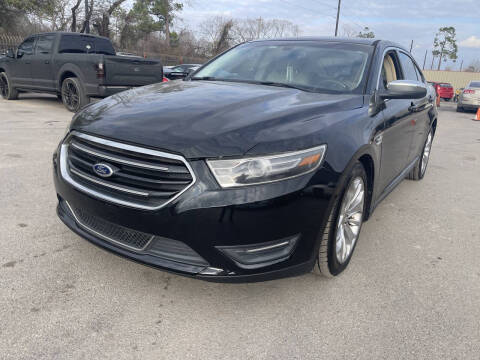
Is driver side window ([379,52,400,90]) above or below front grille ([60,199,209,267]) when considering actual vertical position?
above

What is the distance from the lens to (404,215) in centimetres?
405

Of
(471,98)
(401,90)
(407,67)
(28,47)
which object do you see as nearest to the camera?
(401,90)

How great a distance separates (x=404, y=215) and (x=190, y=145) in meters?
2.85

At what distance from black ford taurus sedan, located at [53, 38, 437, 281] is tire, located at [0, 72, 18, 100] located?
31.9 feet

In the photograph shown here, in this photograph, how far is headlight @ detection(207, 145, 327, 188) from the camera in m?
1.98

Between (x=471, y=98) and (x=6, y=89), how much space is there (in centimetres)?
1857

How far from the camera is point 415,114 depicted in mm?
4043

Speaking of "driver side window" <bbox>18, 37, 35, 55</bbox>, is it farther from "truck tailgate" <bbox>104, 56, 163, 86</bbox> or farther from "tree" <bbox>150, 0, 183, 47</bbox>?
"tree" <bbox>150, 0, 183, 47</bbox>

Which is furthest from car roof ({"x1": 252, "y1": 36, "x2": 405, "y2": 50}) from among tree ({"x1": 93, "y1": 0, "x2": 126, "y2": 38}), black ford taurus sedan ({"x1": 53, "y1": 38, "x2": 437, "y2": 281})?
tree ({"x1": 93, "y1": 0, "x2": 126, "y2": 38})

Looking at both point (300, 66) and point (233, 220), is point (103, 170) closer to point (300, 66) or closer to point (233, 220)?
point (233, 220)

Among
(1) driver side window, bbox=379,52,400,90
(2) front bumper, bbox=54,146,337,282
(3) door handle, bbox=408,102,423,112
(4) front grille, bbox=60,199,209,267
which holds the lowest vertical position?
(4) front grille, bbox=60,199,209,267

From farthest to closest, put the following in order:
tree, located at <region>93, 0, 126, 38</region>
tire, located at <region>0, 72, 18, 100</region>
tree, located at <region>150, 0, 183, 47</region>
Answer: tree, located at <region>150, 0, 183, 47</region> → tree, located at <region>93, 0, 126, 38</region> → tire, located at <region>0, 72, 18, 100</region>

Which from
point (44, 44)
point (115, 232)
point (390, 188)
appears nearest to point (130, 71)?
point (44, 44)

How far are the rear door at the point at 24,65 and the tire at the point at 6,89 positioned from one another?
38 cm
